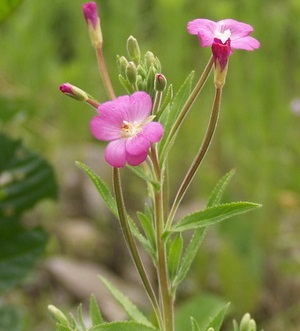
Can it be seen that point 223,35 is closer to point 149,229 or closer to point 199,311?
point 149,229

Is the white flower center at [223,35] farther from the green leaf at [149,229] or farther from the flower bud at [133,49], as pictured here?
the green leaf at [149,229]

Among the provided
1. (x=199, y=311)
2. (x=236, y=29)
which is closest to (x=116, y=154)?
(x=236, y=29)

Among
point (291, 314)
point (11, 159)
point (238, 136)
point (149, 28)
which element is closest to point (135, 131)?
point (11, 159)

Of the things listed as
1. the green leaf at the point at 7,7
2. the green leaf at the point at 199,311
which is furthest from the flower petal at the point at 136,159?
the green leaf at the point at 199,311

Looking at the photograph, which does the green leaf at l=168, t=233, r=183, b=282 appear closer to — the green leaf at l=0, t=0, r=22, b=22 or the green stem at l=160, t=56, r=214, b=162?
the green stem at l=160, t=56, r=214, b=162

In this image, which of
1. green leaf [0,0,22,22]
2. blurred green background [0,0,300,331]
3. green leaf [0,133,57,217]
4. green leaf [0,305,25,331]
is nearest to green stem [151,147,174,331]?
green leaf [0,305,25,331]

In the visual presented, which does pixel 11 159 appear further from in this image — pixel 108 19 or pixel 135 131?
pixel 108 19

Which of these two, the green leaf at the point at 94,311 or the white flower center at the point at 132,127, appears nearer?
the white flower center at the point at 132,127
